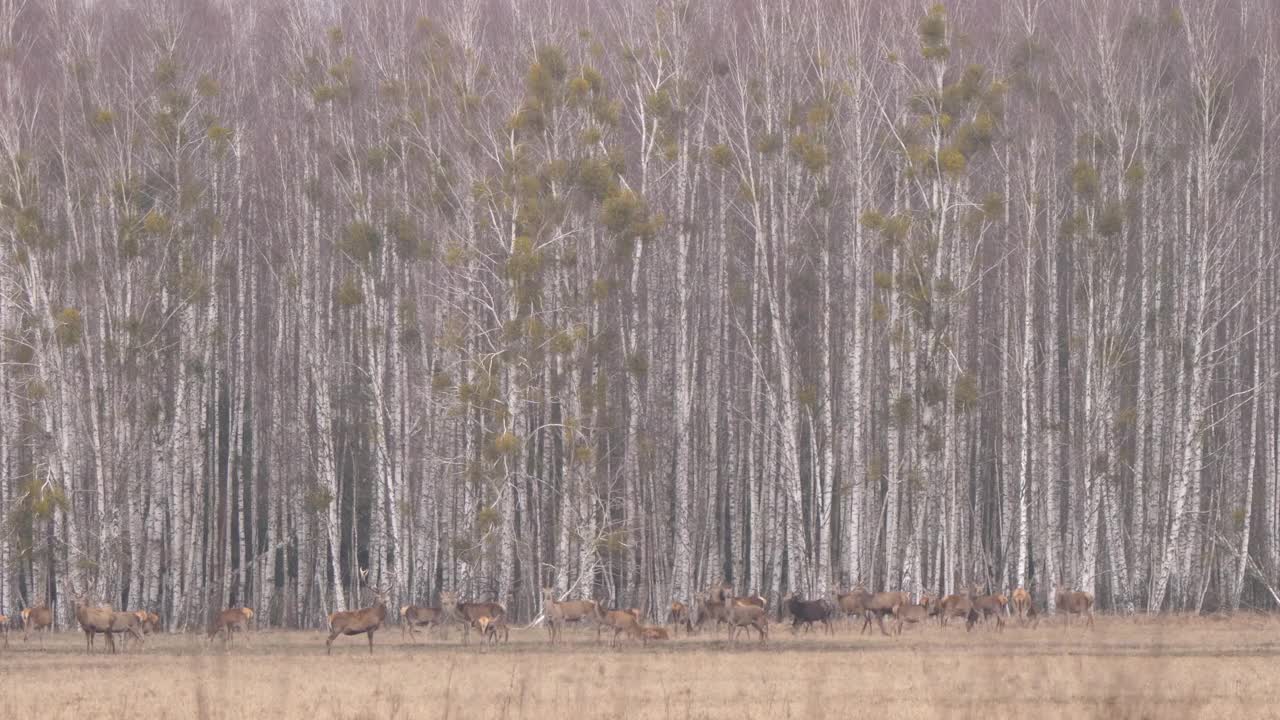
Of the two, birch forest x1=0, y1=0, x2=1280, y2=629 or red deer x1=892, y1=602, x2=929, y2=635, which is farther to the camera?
birch forest x1=0, y1=0, x2=1280, y2=629

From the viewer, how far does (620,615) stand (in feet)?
87.6

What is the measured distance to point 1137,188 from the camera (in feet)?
127

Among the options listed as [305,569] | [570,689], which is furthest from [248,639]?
[570,689]

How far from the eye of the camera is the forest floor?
14664mm

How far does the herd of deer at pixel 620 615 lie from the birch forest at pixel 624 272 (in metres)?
2.78

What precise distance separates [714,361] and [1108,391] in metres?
9.13

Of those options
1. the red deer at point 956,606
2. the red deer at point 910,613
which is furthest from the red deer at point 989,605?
the red deer at point 910,613

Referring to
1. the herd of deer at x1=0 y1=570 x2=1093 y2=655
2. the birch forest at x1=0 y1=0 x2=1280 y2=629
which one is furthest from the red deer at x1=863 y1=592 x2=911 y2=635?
the birch forest at x1=0 y1=0 x2=1280 y2=629

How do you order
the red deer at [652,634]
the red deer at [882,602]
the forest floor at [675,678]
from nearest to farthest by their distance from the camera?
the forest floor at [675,678]
the red deer at [652,634]
the red deer at [882,602]

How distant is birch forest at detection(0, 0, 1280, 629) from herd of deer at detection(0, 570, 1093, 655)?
2.78 m

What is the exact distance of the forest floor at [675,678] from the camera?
14.7m

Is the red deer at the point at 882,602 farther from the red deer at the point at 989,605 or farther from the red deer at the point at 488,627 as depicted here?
the red deer at the point at 488,627

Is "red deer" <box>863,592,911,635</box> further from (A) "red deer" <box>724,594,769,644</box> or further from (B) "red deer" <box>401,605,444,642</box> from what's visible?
(B) "red deer" <box>401,605,444,642</box>

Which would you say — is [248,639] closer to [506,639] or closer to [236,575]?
[506,639]
